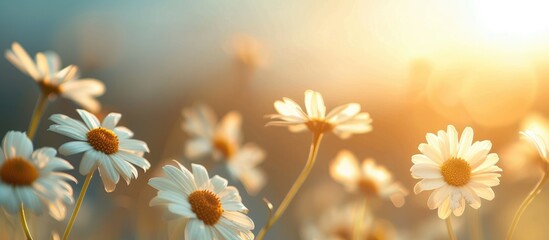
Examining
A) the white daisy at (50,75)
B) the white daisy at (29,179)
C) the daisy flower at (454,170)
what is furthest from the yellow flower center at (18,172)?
the daisy flower at (454,170)

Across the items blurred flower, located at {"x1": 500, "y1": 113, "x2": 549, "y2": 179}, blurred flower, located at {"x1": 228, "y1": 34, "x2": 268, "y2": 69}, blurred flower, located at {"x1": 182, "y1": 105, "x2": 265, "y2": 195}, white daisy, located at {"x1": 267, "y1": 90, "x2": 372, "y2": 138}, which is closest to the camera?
white daisy, located at {"x1": 267, "y1": 90, "x2": 372, "y2": 138}

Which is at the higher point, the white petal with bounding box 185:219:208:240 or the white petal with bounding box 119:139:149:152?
the white petal with bounding box 119:139:149:152

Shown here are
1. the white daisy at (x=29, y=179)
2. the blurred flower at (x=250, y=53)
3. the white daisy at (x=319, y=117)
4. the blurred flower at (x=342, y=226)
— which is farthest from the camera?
the blurred flower at (x=250, y=53)

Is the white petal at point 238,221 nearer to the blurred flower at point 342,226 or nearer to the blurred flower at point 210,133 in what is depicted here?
the blurred flower at point 342,226

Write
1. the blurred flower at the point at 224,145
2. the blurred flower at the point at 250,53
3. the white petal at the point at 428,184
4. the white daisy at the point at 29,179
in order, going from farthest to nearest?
the blurred flower at the point at 250,53, the blurred flower at the point at 224,145, the white petal at the point at 428,184, the white daisy at the point at 29,179

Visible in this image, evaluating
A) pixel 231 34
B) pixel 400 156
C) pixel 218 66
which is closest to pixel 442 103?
pixel 231 34

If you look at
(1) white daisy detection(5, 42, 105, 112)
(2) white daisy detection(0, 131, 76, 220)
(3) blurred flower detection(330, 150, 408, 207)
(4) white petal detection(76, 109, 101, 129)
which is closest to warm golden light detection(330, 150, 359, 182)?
(3) blurred flower detection(330, 150, 408, 207)

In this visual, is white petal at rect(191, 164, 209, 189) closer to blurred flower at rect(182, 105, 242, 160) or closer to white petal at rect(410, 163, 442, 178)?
white petal at rect(410, 163, 442, 178)
